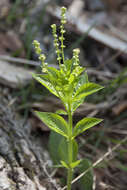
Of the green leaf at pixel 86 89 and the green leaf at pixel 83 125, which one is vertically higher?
the green leaf at pixel 86 89

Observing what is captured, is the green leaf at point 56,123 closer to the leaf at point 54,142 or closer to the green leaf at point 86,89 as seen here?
the green leaf at point 86,89

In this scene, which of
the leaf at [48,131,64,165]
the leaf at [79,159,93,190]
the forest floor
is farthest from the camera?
the forest floor

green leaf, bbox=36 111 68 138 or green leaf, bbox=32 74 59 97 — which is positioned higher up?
green leaf, bbox=32 74 59 97

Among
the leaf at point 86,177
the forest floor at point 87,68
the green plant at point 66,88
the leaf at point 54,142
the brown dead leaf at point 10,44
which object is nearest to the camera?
the green plant at point 66,88

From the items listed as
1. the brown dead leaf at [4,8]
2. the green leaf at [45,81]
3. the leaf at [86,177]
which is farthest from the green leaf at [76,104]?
the brown dead leaf at [4,8]

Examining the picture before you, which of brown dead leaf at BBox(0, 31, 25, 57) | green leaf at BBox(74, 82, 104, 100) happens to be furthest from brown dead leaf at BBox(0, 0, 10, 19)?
green leaf at BBox(74, 82, 104, 100)

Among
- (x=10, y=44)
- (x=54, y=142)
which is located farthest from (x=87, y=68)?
(x=54, y=142)

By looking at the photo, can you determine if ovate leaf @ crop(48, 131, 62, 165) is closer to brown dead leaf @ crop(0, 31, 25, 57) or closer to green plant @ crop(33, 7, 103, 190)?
green plant @ crop(33, 7, 103, 190)

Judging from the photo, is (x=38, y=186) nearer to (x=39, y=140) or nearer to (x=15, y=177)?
(x=15, y=177)
